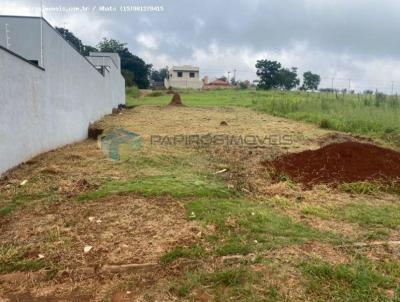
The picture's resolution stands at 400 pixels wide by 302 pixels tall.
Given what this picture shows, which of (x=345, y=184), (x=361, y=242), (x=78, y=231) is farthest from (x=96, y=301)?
(x=345, y=184)

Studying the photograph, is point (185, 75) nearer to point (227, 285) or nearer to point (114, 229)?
point (114, 229)

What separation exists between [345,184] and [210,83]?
66401mm

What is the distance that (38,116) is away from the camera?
20.2 ft

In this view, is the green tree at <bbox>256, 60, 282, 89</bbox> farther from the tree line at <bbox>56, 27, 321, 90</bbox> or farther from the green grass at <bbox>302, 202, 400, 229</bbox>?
the green grass at <bbox>302, 202, 400, 229</bbox>

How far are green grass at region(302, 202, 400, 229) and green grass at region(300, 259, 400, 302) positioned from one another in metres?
1.10

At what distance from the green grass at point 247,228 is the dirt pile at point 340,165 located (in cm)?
166

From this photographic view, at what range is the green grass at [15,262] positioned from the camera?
263 centimetres

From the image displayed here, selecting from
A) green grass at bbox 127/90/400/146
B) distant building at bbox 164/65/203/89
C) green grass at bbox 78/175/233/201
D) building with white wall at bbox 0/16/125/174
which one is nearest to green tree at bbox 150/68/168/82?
distant building at bbox 164/65/203/89

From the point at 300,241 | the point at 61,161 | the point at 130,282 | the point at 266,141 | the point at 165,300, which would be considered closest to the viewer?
the point at 165,300

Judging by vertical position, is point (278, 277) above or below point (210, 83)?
below

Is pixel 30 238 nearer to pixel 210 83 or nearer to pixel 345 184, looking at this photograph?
pixel 345 184

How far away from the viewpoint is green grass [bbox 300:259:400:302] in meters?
2.28

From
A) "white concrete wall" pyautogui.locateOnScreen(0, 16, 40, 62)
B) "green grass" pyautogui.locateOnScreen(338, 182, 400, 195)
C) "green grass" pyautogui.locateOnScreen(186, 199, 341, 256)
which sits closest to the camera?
"green grass" pyautogui.locateOnScreen(186, 199, 341, 256)

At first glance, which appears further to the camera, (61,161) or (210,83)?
(210,83)
